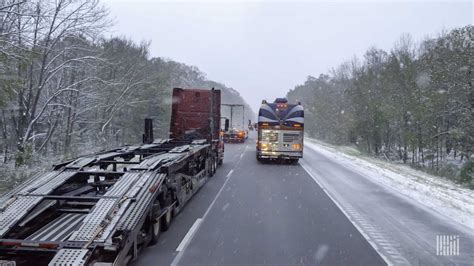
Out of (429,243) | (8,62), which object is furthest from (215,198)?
(8,62)

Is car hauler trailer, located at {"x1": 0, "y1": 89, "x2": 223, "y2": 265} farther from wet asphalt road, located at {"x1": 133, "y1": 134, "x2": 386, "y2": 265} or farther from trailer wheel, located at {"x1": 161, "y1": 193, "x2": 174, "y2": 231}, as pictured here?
wet asphalt road, located at {"x1": 133, "y1": 134, "x2": 386, "y2": 265}

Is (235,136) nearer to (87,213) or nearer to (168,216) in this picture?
(168,216)

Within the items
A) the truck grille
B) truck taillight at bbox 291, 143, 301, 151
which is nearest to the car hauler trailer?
the truck grille

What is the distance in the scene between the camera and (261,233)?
806 cm

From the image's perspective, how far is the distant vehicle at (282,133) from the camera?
2242 cm

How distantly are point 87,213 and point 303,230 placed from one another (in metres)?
4.21

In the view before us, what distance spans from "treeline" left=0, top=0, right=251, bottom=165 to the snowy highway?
8599mm

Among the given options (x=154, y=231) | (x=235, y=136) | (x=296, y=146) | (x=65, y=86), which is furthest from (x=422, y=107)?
(x=154, y=231)

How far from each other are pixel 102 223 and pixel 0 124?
69.8ft

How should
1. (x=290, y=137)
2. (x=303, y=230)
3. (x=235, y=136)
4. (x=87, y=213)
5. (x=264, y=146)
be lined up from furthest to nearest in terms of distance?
(x=235, y=136), (x=264, y=146), (x=290, y=137), (x=303, y=230), (x=87, y=213)

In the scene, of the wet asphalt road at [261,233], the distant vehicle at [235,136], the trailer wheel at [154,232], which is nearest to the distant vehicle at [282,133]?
the wet asphalt road at [261,233]

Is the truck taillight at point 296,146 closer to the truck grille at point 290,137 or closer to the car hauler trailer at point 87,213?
the truck grille at point 290,137

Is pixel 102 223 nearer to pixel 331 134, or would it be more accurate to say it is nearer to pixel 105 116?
pixel 105 116

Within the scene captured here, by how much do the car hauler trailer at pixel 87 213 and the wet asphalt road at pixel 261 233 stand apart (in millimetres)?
484
